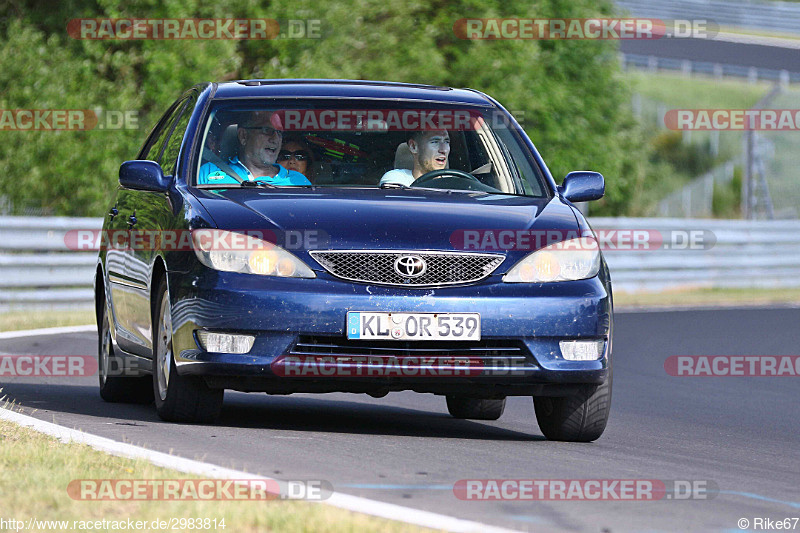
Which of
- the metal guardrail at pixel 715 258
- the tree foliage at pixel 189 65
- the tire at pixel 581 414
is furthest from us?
the metal guardrail at pixel 715 258

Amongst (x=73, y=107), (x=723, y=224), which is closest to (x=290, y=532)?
(x=73, y=107)

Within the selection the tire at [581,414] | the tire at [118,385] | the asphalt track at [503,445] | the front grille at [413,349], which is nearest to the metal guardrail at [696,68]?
the asphalt track at [503,445]

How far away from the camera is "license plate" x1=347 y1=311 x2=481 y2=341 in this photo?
716cm

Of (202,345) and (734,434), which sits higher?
(202,345)

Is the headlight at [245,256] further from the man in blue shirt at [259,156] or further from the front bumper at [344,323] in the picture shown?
the man in blue shirt at [259,156]

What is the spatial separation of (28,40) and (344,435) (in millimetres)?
18148

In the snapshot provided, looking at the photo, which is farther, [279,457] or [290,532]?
[279,457]

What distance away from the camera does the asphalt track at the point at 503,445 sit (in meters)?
5.68

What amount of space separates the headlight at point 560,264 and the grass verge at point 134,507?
2123 mm

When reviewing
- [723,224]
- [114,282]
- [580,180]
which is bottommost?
[723,224]

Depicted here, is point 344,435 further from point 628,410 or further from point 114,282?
point 628,410

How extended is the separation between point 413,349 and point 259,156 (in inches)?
67.1

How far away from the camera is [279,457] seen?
665 centimetres

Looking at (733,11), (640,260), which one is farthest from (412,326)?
(733,11)
